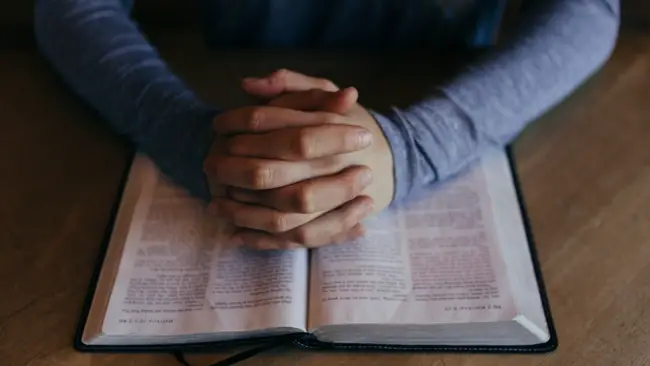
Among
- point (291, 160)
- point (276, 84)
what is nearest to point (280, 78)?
point (276, 84)

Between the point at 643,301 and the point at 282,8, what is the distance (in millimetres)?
549

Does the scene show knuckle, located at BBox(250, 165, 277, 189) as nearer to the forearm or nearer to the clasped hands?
the clasped hands

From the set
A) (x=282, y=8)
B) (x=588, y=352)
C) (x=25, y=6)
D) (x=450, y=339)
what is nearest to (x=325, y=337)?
(x=450, y=339)

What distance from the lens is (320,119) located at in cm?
76

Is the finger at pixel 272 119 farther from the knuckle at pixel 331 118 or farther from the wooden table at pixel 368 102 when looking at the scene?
the wooden table at pixel 368 102

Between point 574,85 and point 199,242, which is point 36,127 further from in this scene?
point 574,85

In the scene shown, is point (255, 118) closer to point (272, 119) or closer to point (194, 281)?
point (272, 119)

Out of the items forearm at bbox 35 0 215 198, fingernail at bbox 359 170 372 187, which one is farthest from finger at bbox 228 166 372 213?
forearm at bbox 35 0 215 198

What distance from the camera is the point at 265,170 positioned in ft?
2.38

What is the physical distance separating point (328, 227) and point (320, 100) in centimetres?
13

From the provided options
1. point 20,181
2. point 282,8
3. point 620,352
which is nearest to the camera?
point 620,352

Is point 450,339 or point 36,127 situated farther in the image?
point 36,127

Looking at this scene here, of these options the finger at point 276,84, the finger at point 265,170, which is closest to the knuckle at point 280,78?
the finger at point 276,84

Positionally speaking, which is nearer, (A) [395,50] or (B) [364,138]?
(B) [364,138]
